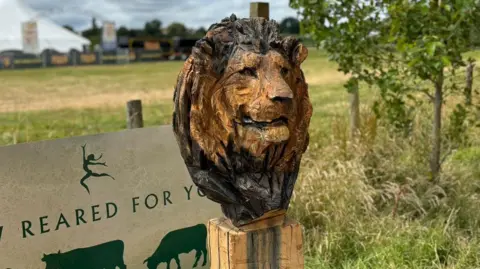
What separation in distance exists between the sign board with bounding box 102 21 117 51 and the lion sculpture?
3287 cm

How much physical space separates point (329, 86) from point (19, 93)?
7549 millimetres

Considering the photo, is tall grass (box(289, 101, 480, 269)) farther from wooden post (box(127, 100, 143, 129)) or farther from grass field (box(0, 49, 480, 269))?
wooden post (box(127, 100, 143, 129))

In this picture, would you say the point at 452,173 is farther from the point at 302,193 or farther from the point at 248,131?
the point at 248,131

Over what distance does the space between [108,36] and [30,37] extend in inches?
392

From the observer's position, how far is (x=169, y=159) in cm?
302

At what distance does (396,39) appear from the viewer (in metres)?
3.77

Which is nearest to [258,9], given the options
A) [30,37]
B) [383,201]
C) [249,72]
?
[383,201]

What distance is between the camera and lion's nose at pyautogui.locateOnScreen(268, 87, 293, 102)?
1.57 m

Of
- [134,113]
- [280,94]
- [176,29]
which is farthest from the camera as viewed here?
[176,29]

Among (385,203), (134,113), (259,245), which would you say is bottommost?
(385,203)

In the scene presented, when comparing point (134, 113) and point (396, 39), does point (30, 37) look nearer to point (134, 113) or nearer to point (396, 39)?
point (134, 113)

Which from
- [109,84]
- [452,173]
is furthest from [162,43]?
[452,173]

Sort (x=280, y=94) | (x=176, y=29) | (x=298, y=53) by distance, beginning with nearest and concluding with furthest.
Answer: (x=280, y=94), (x=298, y=53), (x=176, y=29)

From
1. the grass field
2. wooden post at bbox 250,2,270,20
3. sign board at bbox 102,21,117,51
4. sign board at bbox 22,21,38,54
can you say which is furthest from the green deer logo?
sign board at bbox 102,21,117,51
